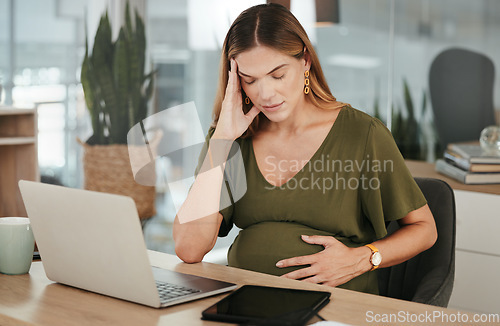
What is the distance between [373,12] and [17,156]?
2.17 meters

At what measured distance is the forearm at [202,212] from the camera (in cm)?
155

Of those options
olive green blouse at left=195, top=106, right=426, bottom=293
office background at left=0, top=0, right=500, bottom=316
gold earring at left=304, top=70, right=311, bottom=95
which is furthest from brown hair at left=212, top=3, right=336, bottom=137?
office background at left=0, top=0, right=500, bottom=316

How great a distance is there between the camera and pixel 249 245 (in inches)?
62.6

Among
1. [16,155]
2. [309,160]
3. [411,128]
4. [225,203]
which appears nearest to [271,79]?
[309,160]

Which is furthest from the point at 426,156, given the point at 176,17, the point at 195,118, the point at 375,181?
the point at 375,181

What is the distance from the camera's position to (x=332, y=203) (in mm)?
1607

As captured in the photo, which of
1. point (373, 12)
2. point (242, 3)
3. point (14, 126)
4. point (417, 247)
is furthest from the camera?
point (242, 3)

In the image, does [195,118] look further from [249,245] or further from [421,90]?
[249,245]

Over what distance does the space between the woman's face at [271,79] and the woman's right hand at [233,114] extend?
0.12ft

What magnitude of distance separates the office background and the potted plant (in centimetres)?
9

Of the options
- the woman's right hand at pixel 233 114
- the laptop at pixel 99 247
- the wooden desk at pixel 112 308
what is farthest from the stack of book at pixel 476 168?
the laptop at pixel 99 247

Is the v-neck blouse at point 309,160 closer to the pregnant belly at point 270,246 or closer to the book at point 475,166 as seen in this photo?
the pregnant belly at point 270,246

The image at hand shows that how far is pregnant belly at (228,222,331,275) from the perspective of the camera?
5.08ft

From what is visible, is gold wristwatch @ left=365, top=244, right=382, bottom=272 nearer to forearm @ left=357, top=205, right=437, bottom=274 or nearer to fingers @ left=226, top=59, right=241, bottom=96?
forearm @ left=357, top=205, right=437, bottom=274
